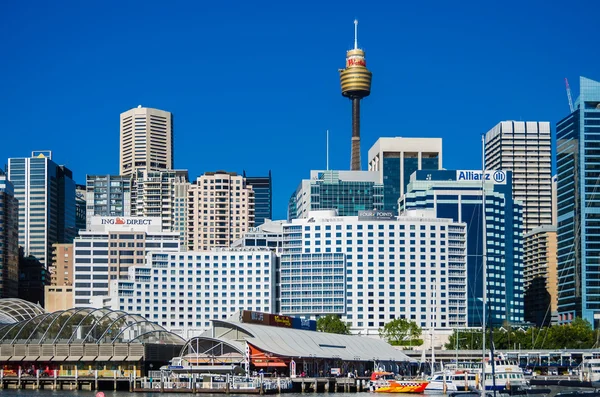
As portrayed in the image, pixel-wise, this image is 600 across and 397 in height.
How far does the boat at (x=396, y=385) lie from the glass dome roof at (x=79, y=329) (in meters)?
36.9

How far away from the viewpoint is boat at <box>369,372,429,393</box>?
170 metres

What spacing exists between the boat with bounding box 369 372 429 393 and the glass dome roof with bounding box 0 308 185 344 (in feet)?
121

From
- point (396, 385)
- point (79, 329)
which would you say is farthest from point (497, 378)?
point (79, 329)

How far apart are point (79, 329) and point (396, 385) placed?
49673mm

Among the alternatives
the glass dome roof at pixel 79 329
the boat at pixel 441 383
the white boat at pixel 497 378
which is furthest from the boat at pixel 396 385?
the glass dome roof at pixel 79 329

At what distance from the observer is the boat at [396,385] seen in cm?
17038

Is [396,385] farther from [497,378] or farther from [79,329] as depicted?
[79,329]

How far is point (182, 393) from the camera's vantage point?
16062 cm

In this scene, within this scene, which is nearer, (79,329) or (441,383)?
(441,383)

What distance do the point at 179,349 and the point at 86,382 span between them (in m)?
21.5

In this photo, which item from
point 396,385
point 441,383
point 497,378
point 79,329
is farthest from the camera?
point 79,329

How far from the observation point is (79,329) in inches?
7092

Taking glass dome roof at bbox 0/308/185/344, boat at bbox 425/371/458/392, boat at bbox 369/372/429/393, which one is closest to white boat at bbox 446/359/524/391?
boat at bbox 425/371/458/392

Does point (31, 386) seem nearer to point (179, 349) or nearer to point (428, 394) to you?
point (179, 349)
